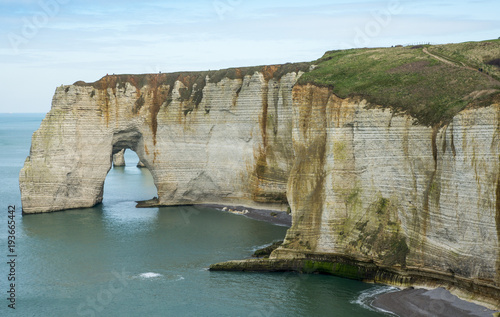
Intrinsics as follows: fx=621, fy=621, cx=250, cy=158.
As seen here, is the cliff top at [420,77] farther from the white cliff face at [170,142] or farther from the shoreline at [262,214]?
the shoreline at [262,214]

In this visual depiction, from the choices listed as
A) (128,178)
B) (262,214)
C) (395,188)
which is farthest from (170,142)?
(395,188)

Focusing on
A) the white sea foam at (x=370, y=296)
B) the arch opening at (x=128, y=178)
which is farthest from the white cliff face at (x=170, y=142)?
the white sea foam at (x=370, y=296)

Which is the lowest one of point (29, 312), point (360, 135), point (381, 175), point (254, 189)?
point (29, 312)

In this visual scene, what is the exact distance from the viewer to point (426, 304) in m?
33.7

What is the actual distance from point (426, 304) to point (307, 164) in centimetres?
1329

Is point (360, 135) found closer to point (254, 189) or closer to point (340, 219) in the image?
point (340, 219)

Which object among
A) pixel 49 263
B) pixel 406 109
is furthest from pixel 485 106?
pixel 49 263

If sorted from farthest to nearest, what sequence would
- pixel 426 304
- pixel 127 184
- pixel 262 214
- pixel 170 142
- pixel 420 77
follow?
pixel 127 184
pixel 170 142
pixel 262 214
pixel 420 77
pixel 426 304

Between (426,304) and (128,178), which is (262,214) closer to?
(426,304)

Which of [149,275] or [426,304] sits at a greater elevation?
[426,304]

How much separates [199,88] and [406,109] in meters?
27.8

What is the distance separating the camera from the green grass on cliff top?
36.2 meters

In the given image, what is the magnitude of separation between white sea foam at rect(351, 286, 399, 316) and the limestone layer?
1129 millimetres

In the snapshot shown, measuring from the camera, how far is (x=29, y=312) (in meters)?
34.7
